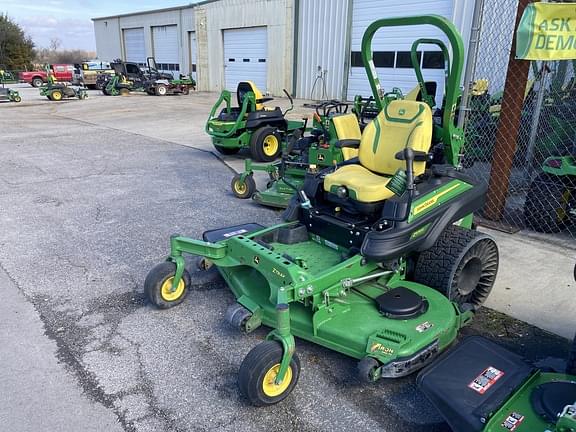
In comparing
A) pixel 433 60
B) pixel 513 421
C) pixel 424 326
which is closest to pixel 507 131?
pixel 424 326

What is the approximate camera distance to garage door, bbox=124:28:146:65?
3032 cm

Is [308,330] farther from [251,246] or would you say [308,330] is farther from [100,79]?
[100,79]

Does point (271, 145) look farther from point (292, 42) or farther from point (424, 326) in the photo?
point (292, 42)

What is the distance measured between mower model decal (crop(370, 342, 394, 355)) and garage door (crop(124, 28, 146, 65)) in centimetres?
3097

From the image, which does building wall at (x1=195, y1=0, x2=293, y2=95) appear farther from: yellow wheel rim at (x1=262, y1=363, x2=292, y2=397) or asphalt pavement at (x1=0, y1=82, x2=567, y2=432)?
yellow wheel rim at (x1=262, y1=363, x2=292, y2=397)

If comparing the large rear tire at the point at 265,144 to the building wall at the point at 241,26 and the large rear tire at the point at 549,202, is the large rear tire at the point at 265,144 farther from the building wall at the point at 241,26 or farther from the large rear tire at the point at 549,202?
the building wall at the point at 241,26

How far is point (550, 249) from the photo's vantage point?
464 cm

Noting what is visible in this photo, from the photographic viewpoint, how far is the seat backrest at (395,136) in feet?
11.9

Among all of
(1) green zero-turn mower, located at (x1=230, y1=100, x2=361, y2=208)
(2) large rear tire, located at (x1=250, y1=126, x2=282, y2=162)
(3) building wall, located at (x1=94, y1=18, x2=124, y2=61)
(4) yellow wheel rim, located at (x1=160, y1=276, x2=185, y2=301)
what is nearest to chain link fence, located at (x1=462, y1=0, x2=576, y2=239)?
(1) green zero-turn mower, located at (x1=230, y1=100, x2=361, y2=208)

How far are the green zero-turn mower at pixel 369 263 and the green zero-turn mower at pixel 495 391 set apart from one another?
27 cm

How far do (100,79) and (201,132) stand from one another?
1379cm

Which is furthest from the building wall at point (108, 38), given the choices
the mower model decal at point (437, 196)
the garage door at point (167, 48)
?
the mower model decal at point (437, 196)

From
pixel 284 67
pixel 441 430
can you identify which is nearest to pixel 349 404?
pixel 441 430

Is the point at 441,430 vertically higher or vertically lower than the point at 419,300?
lower
